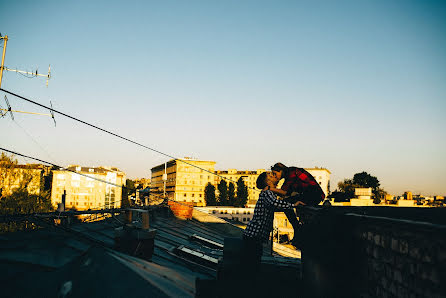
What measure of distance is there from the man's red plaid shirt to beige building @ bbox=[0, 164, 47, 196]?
36.4 m

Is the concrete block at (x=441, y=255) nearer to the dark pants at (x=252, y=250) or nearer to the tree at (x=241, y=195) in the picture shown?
the dark pants at (x=252, y=250)

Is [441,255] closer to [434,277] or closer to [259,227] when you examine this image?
[434,277]

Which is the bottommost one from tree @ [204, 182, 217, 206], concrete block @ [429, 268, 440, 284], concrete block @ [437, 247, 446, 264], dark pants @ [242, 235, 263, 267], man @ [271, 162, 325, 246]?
tree @ [204, 182, 217, 206]

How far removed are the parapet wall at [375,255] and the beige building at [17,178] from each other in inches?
1487

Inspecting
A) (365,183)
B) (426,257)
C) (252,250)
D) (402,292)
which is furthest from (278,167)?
(365,183)

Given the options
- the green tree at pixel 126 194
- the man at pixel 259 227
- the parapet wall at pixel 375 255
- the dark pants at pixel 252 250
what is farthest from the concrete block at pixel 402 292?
the green tree at pixel 126 194

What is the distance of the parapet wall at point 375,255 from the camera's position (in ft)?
9.84

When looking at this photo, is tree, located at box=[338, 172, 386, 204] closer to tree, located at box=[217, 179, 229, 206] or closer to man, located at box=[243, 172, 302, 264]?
tree, located at box=[217, 179, 229, 206]

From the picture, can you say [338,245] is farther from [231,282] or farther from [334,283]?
[231,282]

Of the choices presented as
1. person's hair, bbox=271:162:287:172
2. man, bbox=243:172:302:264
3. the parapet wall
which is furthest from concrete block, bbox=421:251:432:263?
person's hair, bbox=271:162:287:172

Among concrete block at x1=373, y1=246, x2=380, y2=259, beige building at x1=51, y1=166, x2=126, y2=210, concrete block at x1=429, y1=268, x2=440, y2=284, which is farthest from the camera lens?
beige building at x1=51, y1=166, x2=126, y2=210

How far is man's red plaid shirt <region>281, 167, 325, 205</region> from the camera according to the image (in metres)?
7.27

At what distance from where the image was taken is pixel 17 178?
1398 inches

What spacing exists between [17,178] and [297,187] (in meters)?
38.3
